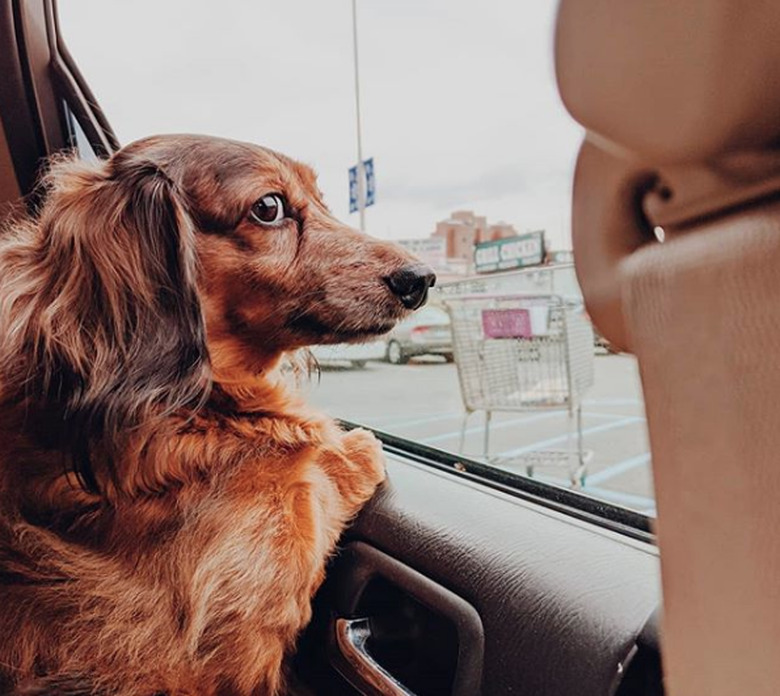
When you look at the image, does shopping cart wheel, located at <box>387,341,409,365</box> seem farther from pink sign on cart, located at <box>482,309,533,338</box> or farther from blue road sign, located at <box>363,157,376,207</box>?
pink sign on cart, located at <box>482,309,533,338</box>

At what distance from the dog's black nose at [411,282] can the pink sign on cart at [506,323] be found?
1.10 meters

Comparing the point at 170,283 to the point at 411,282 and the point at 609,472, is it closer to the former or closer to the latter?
the point at 411,282

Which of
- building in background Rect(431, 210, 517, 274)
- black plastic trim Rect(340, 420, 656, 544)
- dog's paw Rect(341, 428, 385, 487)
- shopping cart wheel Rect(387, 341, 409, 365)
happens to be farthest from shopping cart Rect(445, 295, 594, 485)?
dog's paw Rect(341, 428, 385, 487)

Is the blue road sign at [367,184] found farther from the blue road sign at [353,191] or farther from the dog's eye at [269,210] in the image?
the dog's eye at [269,210]

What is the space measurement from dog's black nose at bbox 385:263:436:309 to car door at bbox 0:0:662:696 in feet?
1.01

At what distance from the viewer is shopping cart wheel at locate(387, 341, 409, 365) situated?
1.65 metres

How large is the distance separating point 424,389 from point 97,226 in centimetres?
127

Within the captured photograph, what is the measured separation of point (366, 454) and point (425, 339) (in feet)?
3.23

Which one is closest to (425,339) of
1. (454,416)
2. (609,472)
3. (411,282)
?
(454,416)

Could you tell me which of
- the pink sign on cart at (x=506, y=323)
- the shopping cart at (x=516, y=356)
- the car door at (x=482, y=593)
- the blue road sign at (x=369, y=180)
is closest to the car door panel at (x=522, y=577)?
the car door at (x=482, y=593)

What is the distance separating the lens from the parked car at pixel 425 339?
1705mm

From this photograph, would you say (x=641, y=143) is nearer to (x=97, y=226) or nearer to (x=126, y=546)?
(x=126, y=546)

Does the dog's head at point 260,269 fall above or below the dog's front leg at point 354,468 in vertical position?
above

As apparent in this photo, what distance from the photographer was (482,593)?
0.88 metres
